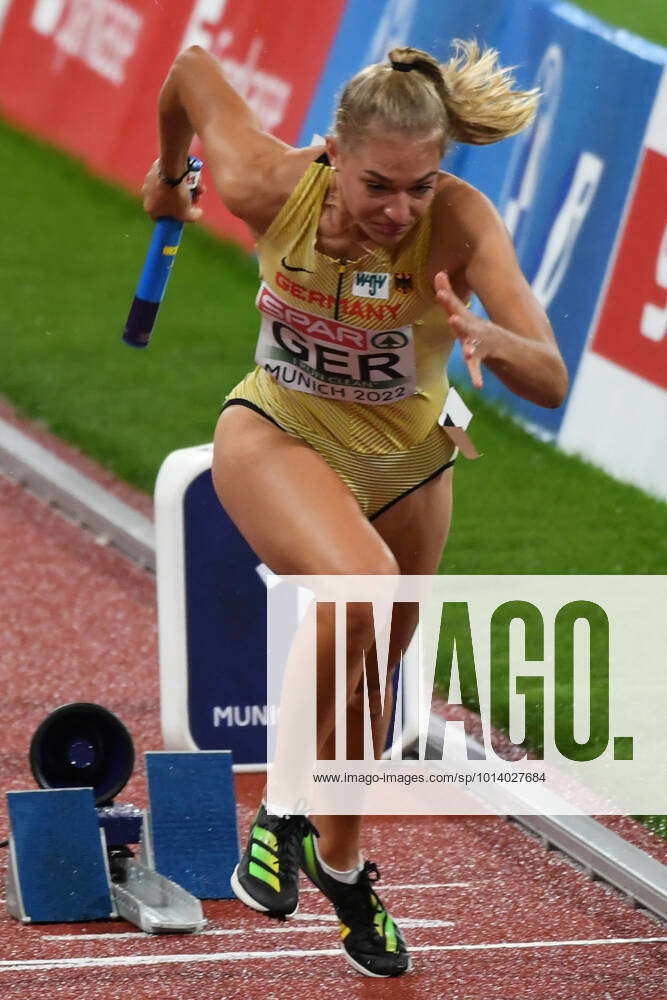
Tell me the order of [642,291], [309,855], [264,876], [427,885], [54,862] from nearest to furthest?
1. [264,876]
2. [309,855]
3. [54,862]
4. [427,885]
5. [642,291]

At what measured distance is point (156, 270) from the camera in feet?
17.7

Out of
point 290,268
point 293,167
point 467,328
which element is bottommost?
point 290,268

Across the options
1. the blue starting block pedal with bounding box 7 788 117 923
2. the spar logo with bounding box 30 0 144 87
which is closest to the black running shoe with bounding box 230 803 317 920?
the blue starting block pedal with bounding box 7 788 117 923

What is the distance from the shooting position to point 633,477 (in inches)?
352

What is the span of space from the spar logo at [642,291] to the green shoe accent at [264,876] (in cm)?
468

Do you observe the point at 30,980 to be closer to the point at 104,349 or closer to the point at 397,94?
the point at 397,94

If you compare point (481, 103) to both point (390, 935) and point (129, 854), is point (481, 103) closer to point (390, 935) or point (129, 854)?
point (390, 935)

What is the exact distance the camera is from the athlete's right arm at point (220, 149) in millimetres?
4406

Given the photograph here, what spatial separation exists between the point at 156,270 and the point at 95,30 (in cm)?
876

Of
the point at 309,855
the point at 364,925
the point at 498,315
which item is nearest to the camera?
the point at 498,315

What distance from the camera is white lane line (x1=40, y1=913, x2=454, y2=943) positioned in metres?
5.09

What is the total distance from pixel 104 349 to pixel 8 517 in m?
2.31

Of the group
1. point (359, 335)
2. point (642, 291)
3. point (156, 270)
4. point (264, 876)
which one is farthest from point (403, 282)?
point (642, 291)

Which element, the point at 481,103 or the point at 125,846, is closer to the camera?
the point at 481,103
